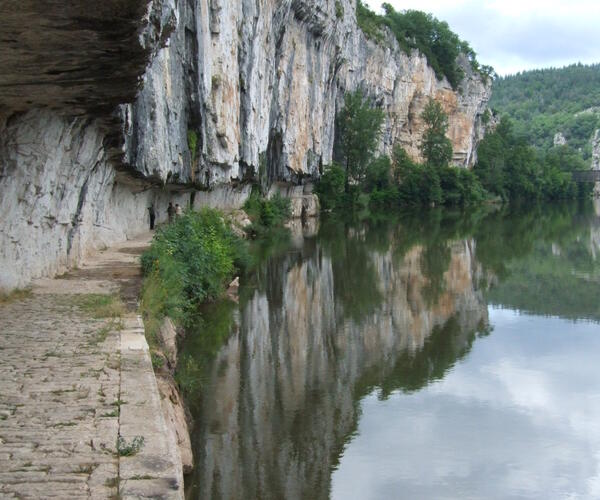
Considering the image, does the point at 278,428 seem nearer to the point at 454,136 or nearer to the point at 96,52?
the point at 96,52

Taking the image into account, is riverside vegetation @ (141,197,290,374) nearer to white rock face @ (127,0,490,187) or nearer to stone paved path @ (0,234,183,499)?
stone paved path @ (0,234,183,499)

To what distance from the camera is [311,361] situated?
12867mm

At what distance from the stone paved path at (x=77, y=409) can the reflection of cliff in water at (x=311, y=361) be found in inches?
61.8

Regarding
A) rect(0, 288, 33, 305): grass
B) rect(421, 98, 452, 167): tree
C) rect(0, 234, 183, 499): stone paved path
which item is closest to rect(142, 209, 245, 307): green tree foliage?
rect(0, 288, 33, 305): grass

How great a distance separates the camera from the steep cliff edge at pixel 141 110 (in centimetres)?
701

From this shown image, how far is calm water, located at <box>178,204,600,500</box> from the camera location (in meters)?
8.34

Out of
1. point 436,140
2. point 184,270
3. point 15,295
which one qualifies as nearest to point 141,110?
point 184,270

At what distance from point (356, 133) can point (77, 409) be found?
178ft

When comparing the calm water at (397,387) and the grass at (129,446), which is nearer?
the grass at (129,446)

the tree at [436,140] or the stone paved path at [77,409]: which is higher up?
the tree at [436,140]

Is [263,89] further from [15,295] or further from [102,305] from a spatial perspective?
[102,305]

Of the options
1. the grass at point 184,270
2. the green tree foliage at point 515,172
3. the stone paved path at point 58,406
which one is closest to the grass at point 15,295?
the stone paved path at point 58,406

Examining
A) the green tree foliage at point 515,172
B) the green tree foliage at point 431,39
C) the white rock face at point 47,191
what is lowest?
the white rock face at point 47,191

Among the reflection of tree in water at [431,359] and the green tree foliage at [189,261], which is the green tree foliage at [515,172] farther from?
the reflection of tree in water at [431,359]
